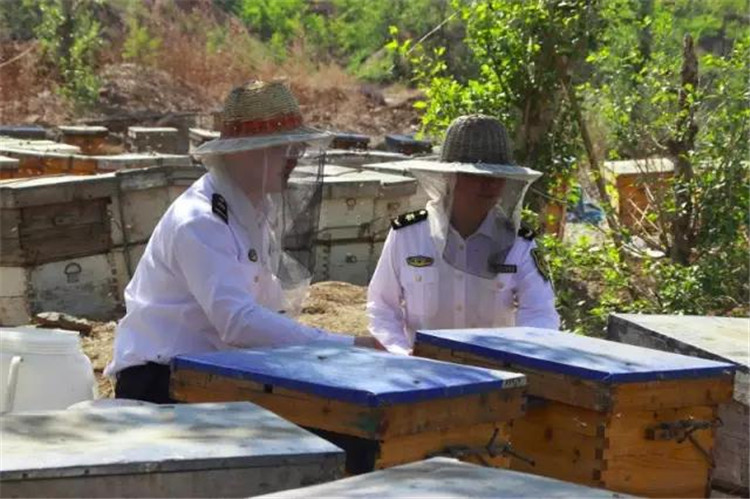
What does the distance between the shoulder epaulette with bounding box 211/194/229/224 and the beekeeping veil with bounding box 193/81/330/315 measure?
0.02 m

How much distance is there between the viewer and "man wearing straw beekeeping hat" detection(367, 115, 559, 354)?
4371mm

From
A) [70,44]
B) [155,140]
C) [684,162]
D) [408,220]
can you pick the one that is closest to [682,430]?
[408,220]

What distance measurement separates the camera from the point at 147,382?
373cm

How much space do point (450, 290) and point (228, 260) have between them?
923 millimetres

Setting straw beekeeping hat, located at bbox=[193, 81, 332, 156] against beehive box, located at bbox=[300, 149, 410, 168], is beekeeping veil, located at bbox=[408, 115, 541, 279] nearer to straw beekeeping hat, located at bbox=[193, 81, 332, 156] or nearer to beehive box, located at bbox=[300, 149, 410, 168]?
straw beekeeping hat, located at bbox=[193, 81, 332, 156]

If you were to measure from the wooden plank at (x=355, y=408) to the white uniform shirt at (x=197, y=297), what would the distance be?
577 mm

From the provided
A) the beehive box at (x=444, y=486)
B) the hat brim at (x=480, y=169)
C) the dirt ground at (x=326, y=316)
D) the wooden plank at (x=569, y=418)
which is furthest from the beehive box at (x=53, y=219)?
the beehive box at (x=444, y=486)

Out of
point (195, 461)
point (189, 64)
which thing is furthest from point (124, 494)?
point (189, 64)

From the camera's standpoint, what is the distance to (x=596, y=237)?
333 inches

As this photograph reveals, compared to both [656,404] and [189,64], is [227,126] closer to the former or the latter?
[656,404]

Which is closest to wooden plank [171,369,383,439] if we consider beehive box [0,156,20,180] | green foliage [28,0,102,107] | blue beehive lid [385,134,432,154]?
beehive box [0,156,20,180]

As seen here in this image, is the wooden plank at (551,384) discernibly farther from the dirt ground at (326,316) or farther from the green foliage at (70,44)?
the green foliage at (70,44)

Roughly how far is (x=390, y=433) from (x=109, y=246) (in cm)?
596

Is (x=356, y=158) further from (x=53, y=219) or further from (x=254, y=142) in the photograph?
(x=254, y=142)
